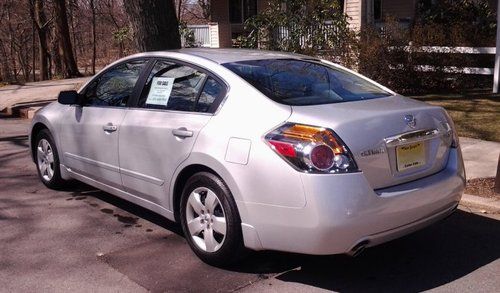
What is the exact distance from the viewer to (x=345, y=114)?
3662 mm

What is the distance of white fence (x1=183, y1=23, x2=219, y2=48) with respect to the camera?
2458cm

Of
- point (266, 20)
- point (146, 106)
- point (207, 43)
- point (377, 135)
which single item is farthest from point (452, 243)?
point (207, 43)

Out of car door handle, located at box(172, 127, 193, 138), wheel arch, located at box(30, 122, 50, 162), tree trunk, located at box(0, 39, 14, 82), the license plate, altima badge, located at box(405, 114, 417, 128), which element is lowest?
tree trunk, located at box(0, 39, 14, 82)

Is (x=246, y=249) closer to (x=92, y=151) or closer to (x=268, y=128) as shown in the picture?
(x=268, y=128)

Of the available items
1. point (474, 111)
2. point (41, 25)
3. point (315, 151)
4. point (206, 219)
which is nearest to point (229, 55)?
point (206, 219)

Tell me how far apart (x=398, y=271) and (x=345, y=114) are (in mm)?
1201

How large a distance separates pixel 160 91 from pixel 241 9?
21.7m

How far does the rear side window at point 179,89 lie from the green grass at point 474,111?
5044 mm

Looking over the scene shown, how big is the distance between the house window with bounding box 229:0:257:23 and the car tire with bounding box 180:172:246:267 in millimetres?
21965

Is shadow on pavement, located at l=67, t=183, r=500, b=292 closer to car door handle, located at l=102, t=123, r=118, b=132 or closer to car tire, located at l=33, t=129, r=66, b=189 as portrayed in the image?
car door handle, located at l=102, t=123, r=118, b=132

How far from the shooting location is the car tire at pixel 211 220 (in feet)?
12.4

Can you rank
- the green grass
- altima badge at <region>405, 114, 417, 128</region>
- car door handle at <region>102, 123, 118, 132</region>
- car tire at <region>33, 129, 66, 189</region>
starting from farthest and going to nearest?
the green grass, car tire at <region>33, 129, 66, 189</region>, car door handle at <region>102, 123, 118, 132</region>, altima badge at <region>405, 114, 417, 128</region>

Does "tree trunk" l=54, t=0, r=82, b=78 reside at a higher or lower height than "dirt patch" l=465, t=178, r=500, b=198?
higher

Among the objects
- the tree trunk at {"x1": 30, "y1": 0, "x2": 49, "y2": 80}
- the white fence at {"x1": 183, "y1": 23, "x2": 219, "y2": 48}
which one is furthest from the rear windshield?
the tree trunk at {"x1": 30, "y1": 0, "x2": 49, "y2": 80}
